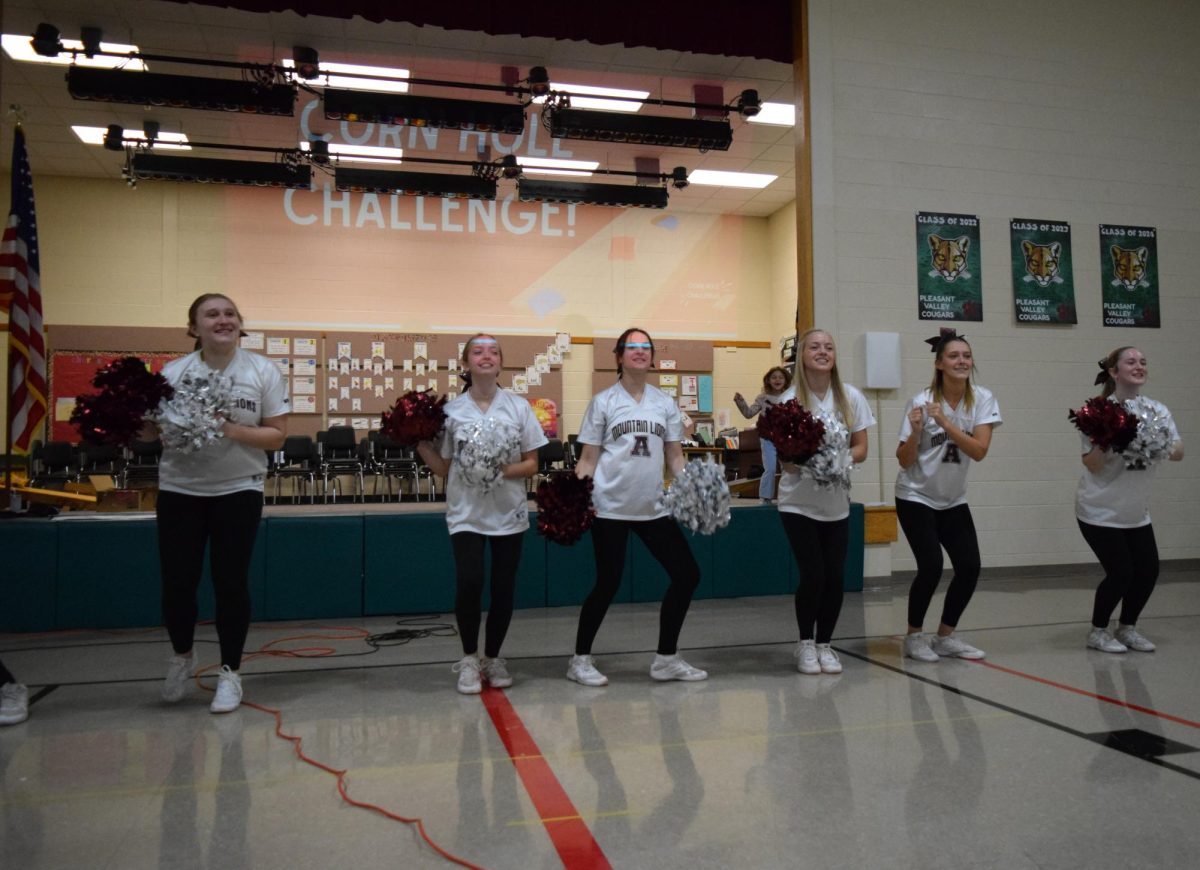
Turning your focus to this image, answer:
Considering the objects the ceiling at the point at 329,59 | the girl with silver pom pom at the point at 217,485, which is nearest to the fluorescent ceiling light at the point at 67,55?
the ceiling at the point at 329,59

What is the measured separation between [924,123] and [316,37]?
5.71 meters

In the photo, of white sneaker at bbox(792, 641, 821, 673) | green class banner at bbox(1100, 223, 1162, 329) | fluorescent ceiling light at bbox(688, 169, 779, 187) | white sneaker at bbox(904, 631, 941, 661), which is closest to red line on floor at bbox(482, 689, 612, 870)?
white sneaker at bbox(792, 641, 821, 673)

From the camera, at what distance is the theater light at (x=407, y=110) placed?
327 inches

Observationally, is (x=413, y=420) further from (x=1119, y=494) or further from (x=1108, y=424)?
(x=1119, y=494)

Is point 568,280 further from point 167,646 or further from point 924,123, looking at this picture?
point 167,646

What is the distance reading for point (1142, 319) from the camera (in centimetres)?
704

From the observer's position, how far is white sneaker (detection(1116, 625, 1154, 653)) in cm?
405

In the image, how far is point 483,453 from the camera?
10.8ft

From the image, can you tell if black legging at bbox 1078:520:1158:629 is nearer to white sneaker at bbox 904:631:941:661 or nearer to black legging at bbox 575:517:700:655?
white sneaker at bbox 904:631:941:661

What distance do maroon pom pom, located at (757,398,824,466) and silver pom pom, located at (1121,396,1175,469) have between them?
171 centimetres

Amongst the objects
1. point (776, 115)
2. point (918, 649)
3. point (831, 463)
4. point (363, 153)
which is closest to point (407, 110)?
point (363, 153)

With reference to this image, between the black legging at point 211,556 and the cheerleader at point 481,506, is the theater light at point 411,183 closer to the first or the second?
the cheerleader at point 481,506

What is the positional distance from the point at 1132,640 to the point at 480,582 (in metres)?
3.24

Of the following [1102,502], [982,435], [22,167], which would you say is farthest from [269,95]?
[1102,502]
